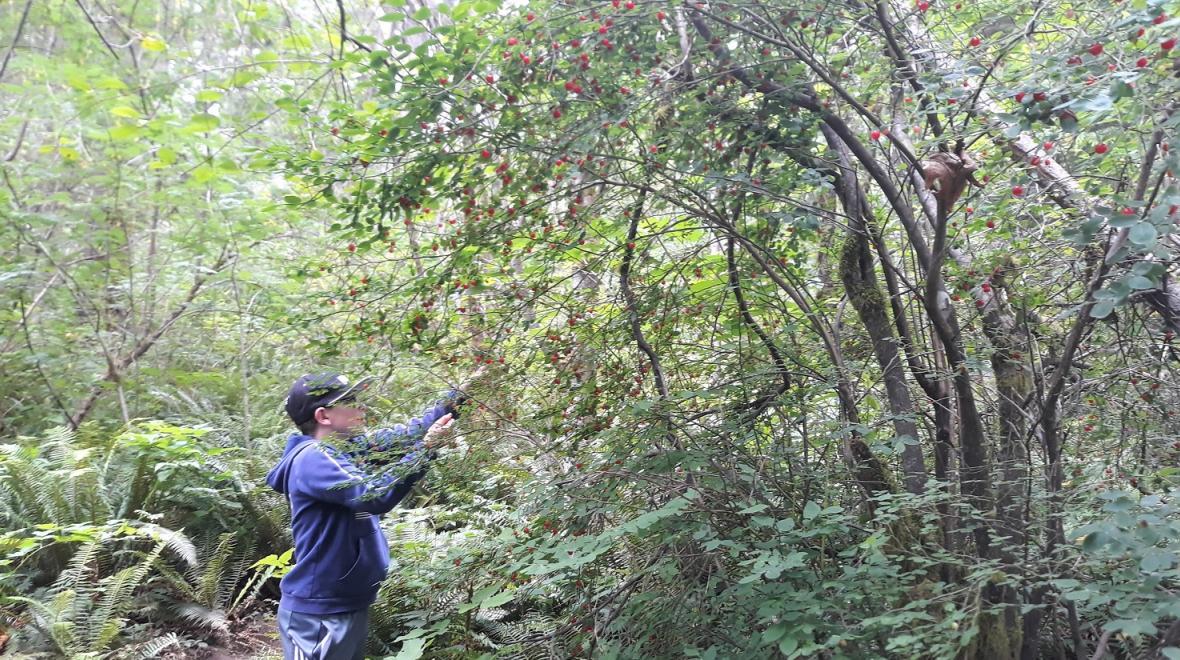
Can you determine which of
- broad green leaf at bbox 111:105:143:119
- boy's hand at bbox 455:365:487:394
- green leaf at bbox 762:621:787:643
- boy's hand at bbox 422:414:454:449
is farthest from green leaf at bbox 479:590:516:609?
broad green leaf at bbox 111:105:143:119

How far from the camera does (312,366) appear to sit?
150 inches

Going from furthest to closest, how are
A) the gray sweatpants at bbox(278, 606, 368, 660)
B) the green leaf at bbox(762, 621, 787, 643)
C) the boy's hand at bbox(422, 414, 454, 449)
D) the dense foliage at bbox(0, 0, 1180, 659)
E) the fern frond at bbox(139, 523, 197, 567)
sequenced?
the fern frond at bbox(139, 523, 197, 567) → the gray sweatpants at bbox(278, 606, 368, 660) → the boy's hand at bbox(422, 414, 454, 449) → the dense foliage at bbox(0, 0, 1180, 659) → the green leaf at bbox(762, 621, 787, 643)

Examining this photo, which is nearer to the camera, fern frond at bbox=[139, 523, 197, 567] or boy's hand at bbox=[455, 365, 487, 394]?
boy's hand at bbox=[455, 365, 487, 394]

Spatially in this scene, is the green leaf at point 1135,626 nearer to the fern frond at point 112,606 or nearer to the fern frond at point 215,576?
the fern frond at point 112,606

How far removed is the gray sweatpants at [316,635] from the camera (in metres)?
3.06

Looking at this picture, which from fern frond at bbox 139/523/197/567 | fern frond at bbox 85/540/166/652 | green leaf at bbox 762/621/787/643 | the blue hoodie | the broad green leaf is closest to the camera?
green leaf at bbox 762/621/787/643

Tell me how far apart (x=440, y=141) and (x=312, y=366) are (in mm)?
1565

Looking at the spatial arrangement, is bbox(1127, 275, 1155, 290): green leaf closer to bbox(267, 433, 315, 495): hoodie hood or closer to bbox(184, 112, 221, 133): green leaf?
bbox(267, 433, 315, 495): hoodie hood

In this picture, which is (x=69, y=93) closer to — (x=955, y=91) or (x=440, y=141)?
(x=440, y=141)

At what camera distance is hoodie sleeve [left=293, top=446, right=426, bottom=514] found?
109 inches

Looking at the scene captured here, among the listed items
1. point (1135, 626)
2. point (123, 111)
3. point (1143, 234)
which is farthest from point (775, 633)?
point (123, 111)

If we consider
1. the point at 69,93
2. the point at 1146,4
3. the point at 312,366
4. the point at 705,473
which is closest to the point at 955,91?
the point at 1146,4

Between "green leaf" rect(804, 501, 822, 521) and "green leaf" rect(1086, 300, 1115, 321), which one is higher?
"green leaf" rect(1086, 300, 1115, 321)

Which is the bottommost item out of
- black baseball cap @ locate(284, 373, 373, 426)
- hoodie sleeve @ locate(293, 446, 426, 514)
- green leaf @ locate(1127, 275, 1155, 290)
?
hoodie sleeve @ locate(293, 446, 426, 514)
